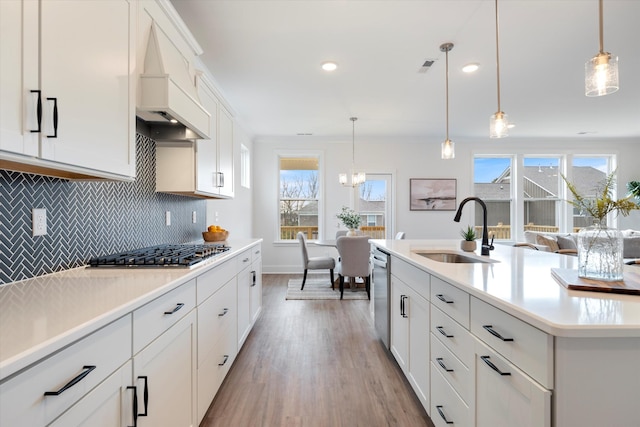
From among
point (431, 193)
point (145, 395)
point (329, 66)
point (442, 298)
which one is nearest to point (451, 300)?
point (442, 298)

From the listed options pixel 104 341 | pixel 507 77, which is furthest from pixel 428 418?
pixel 507 77

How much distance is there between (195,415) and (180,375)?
0.34 meters

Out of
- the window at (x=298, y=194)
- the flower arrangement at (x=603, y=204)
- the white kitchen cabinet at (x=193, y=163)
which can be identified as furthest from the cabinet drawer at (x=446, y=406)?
the window at (x=298, y=194)

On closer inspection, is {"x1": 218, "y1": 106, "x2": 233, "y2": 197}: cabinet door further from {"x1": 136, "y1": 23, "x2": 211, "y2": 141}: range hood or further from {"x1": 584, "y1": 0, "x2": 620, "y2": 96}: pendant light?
{"x1": 584, "y1": 0, "x2": 620, "y2": 96}: pendant light

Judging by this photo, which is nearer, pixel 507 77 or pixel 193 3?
pixel 193 3

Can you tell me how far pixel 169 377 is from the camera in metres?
Result: 1.31

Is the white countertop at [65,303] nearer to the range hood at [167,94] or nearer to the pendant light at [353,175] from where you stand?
the range hood at [167,94]

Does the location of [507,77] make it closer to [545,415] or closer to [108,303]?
[545,415]

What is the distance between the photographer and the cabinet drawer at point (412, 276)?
1.79m

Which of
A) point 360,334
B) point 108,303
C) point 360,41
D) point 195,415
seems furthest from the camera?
point 360,334

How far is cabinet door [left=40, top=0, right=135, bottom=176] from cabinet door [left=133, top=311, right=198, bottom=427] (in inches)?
29.3

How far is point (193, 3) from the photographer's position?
2.23 metres

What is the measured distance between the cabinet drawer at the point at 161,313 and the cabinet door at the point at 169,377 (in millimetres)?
31

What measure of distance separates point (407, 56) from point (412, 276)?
217 centimetres
